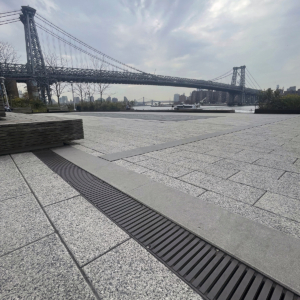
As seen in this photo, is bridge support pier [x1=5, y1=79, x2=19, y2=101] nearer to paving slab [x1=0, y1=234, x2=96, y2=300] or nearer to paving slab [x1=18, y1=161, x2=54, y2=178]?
paving slab [x1=18, y1=161, x2=54, y2=178]

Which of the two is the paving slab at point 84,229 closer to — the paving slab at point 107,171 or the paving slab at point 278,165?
the paving slab at point 107,171

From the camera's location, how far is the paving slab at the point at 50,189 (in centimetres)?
248

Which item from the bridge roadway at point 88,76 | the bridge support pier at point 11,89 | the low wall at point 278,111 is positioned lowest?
the low wall at point 278,111

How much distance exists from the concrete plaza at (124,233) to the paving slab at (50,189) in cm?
1

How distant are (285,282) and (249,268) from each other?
223 millimetres

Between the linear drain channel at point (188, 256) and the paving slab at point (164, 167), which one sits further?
the paving slab at point (164, 167)

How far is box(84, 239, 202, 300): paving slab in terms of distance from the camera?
4.08 ft

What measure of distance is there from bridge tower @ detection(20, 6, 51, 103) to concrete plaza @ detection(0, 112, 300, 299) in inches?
1728

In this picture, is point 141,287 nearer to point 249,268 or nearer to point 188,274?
point 188,274

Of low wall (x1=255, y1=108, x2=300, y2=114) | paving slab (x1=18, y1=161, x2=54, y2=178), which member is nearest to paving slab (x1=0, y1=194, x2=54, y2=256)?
paving slab (x1=18, y1=161, x2=54, y2=178)

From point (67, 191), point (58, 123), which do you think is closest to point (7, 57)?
point (58, 123)

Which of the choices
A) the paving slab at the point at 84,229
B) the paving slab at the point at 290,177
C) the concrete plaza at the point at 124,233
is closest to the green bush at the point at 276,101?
the paving slab at the point at 290,177

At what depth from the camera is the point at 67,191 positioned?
2676 millimetres

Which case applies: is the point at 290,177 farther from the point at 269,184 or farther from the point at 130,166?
the point at 130,166
